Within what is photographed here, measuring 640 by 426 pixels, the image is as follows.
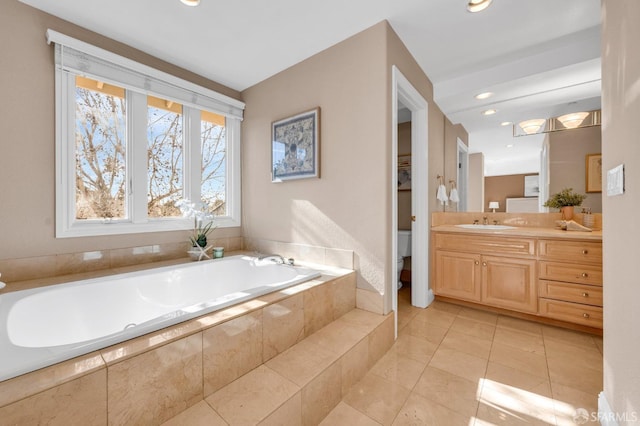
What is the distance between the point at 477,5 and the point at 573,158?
158 cm

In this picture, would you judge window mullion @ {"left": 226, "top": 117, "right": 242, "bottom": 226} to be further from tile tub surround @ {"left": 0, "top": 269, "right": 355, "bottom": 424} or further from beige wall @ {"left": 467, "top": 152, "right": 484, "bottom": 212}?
beige wall @ {"left": 467, "top": 152, "right": 484, "bottom": 212}

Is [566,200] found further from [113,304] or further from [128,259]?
[128,259]

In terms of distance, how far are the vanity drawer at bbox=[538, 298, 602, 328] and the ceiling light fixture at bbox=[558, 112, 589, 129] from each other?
1.52 metres

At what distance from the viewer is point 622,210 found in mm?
1013

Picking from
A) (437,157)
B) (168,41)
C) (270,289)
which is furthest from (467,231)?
(168,41)

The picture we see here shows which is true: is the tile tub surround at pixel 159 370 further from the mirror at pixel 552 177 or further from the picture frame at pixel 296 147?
the mirror at pixel 552 177

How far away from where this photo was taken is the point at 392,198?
199 cm

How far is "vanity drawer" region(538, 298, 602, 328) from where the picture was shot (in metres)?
1.94

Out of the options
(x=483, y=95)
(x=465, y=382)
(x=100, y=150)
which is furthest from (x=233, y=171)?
(x=465, y=382)

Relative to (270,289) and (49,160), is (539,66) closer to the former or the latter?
(270,289)

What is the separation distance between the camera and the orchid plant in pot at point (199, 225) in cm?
243

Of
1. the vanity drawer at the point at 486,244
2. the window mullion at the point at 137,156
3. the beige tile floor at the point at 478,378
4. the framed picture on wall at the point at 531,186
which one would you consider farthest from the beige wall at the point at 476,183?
the window mullion at the point at 137,156

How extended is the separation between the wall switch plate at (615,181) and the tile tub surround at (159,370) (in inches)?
59.8

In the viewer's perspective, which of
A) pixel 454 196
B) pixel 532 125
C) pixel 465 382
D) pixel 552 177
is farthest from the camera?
pixel 454 196
